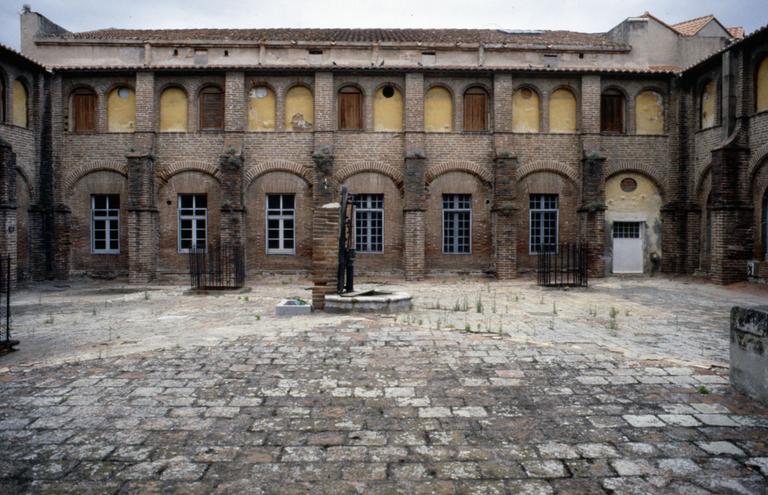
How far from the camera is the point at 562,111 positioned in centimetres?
1942

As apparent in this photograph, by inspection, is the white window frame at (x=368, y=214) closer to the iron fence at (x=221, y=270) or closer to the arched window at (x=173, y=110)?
the iron fence at (x=221, y=270)

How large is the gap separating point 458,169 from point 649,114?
24.9 feet

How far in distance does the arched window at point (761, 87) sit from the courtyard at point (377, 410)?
10.4 m

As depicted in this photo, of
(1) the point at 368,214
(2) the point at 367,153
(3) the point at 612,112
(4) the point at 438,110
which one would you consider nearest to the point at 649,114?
(3) the point at 612,112

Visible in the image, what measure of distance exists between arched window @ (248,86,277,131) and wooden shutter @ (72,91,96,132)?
18.7 ft

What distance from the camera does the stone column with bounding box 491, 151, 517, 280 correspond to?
18.5m

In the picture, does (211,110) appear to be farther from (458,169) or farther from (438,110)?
(458,169)

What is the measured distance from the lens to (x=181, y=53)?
19297mm

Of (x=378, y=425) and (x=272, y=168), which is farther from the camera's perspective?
(x=272, y=168)

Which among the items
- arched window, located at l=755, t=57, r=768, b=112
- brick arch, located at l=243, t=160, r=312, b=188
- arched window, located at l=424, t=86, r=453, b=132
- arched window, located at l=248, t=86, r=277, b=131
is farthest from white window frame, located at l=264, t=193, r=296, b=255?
arched window, located at l=755, t=57, r=768, b=112

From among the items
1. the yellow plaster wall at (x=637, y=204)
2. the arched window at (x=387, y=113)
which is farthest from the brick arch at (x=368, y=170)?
the yellow plaster wall at (x=637, y=204)

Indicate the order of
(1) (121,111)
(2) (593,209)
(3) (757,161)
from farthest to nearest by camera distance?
(1) (121,111), (2) (593,209), (3) (757,161)

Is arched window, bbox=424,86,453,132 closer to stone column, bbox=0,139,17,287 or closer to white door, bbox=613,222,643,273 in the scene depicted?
white door, bbox=613,222,643,273

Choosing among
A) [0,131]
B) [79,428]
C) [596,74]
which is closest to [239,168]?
[0,131]
